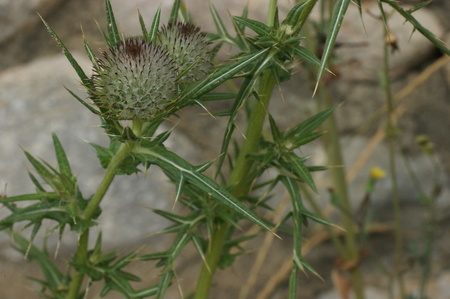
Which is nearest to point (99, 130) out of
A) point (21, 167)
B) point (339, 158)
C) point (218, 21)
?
point (21, 167)

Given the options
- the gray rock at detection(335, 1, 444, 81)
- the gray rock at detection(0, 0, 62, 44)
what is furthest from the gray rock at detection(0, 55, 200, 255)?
the gray rock at detection(335, 1, 444, 81)

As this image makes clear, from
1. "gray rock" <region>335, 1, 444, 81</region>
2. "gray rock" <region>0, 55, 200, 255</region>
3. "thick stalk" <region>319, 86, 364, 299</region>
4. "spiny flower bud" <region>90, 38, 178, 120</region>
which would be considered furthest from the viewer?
"gray rock" <region>335, 1, 444, 81</region>

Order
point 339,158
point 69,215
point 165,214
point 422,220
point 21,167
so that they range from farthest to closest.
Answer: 1. point 422,220
2. point 21,167
3. point 339,158
4. point 165,214
5. point 69,215

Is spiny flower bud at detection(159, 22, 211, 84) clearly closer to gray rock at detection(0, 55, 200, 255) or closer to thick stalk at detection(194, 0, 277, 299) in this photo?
thick stalk at detection(194, 0, 277, 299)

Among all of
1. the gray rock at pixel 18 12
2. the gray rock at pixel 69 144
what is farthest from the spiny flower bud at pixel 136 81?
the gray rock at pixel 18 12

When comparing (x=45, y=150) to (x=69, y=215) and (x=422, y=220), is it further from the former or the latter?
(x=422, y=220)

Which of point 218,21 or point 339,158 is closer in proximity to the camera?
point 218,21
